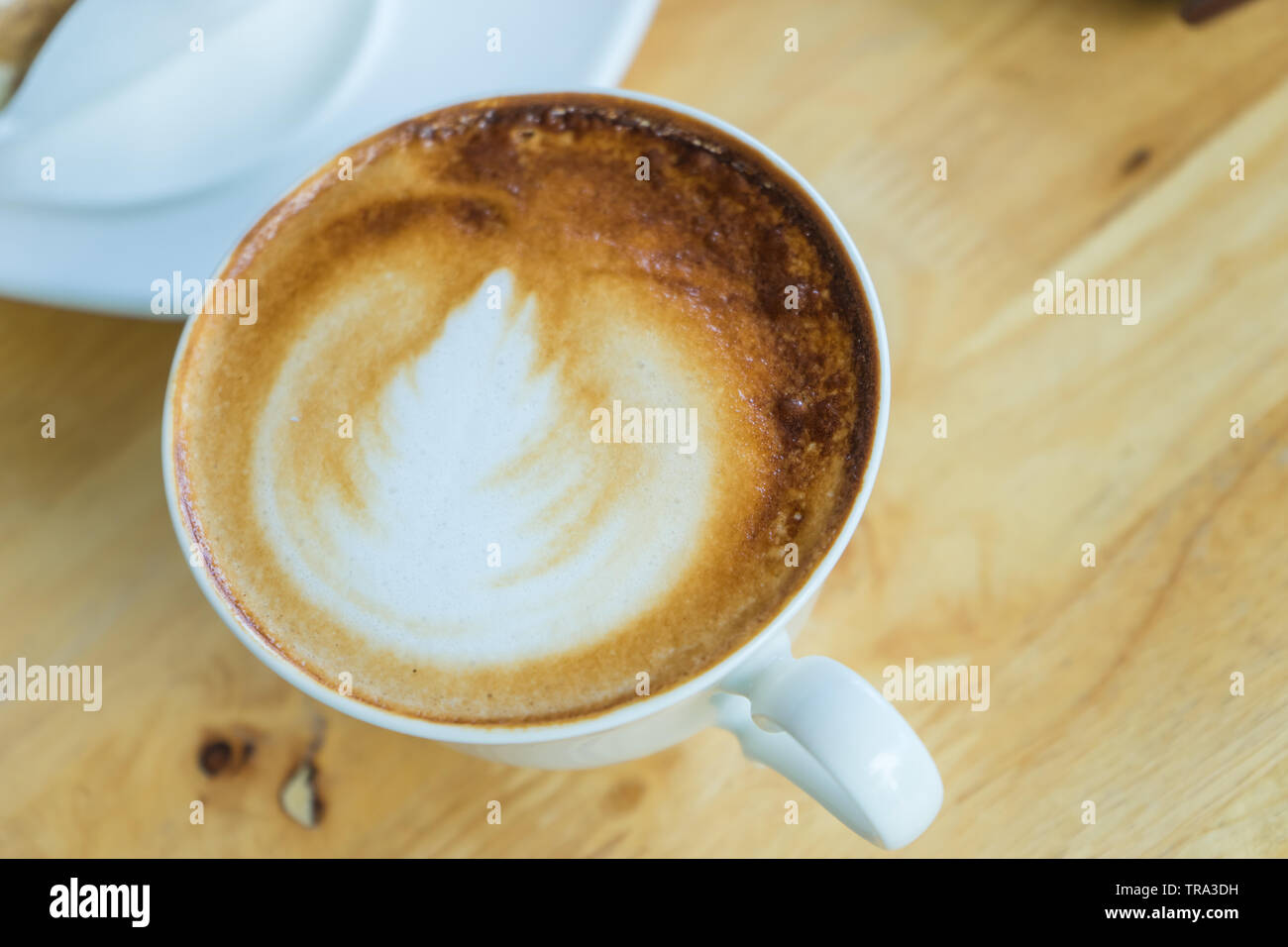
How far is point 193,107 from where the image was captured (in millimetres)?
814

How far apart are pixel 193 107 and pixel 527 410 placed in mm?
398

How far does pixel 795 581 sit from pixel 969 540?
0.27 m

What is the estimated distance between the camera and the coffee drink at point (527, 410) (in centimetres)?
59

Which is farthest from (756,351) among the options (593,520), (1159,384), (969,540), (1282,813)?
(1282,813)

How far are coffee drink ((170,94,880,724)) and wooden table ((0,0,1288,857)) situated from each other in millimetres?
220

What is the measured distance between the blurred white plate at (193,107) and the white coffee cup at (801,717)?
214mm

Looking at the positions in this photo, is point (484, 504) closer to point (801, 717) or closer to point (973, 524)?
point (801, 717)

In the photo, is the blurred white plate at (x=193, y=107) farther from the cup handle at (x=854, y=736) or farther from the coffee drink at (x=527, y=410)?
the cup handle at (x=854, y=736)

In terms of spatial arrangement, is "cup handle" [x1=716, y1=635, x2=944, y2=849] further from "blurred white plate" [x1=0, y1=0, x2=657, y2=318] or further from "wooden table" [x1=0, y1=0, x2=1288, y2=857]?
"blurred white plate" [x1=0, y1=0, x2=657, y2=318]

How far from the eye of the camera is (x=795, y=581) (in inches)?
22.9

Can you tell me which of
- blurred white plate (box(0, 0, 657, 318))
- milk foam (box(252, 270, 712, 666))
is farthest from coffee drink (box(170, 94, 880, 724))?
blurred white plate (box(0, 0, 657, 318))

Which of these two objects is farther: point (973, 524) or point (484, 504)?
point (973, 524)

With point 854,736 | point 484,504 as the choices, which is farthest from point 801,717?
point 484,504
